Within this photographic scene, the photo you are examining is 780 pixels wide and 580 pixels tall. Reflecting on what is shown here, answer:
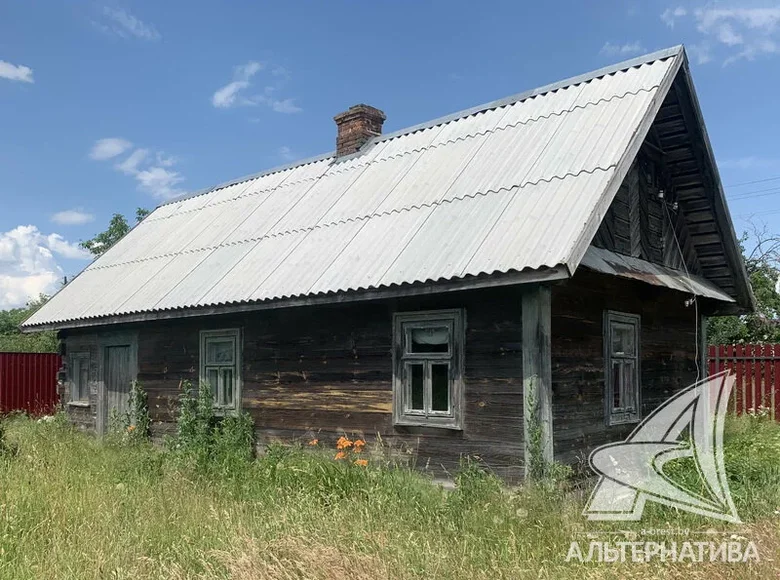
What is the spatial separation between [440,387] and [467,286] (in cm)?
147

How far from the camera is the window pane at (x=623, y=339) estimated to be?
348 inches

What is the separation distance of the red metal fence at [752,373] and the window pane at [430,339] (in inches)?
330

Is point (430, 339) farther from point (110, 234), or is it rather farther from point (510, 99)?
point (110, 234)

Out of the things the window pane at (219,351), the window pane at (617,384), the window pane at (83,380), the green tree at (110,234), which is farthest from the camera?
the green tree at (110,234)

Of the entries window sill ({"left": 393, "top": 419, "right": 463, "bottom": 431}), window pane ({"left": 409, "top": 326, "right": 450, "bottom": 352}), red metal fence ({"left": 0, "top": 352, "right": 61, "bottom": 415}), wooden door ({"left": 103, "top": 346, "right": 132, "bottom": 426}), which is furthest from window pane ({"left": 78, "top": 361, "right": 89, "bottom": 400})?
window pane ({"left": 409, "top": 326, "right": 450, "bottom": 352})

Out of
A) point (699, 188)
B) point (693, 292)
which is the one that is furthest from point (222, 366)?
point (699, 188)

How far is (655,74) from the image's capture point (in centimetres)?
878

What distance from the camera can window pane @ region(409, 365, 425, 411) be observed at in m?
8.04

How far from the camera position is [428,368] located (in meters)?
7.95

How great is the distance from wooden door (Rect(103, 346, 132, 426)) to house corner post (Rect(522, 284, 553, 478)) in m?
7.76

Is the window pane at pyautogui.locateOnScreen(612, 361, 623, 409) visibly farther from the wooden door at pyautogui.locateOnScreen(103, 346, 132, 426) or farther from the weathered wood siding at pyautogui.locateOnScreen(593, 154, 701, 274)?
the wooden door at pyautogui.locateOnScreen(103, 346, 132, 426)

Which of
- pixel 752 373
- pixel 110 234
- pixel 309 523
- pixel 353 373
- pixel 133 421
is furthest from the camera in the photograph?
pixel 110 234

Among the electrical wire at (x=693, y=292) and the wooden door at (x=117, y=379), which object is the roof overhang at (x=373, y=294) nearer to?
the wooden door at (x=117, y=379)

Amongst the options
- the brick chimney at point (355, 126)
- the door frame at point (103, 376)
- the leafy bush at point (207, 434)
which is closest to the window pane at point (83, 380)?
the door frame at point (103, 376)
